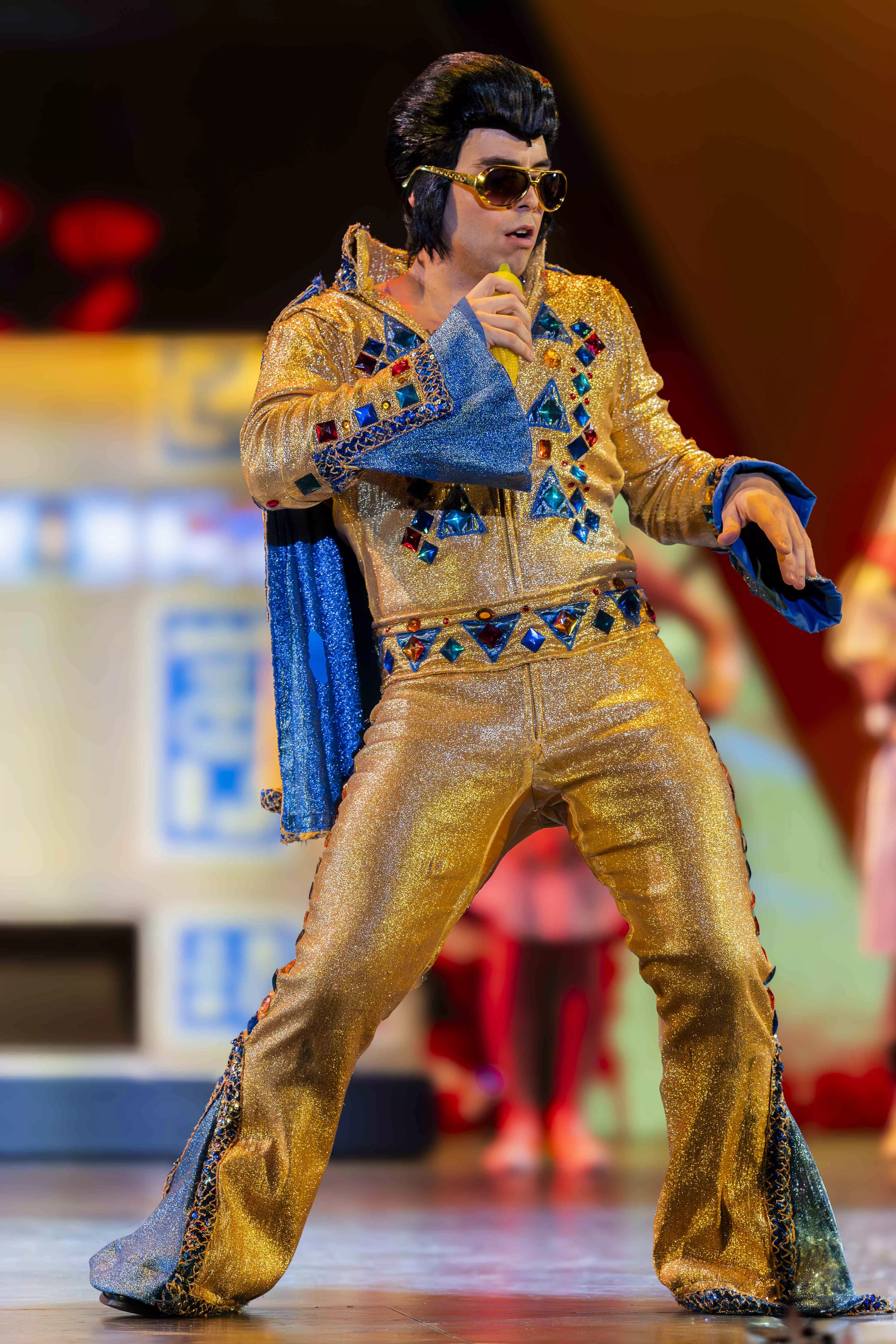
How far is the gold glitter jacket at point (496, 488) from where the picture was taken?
1979 mm

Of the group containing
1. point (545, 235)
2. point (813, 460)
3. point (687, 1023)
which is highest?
point (813, 460)

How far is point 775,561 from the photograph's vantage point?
2.03 meters

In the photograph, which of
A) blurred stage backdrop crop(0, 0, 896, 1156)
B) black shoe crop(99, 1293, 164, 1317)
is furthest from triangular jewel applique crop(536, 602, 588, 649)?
blurred stage backdrop crop(0, 0, 896, 1156)

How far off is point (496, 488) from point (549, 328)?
26cm

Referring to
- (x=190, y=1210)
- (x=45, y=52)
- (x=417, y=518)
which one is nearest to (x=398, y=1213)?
(x=190, y=1210)

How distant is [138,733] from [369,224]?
61.3 inches

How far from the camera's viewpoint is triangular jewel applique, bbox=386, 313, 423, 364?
2.11 m

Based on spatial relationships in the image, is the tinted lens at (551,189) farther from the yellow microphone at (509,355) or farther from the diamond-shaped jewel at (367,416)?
the diamond-shaped jewel at (367,416)

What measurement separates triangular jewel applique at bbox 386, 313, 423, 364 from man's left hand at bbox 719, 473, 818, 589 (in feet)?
1.49

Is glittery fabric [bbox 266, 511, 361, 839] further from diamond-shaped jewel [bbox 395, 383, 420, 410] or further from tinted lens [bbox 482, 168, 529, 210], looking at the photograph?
tinted lens [bbox 482, 168, 529, 210]

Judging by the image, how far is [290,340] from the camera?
81.9 inches

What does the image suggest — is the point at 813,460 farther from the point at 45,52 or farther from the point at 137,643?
the point at 45,52

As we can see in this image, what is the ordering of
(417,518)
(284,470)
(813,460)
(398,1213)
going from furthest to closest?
(813,460)
(398,1213)
(417,518)
(284,470)

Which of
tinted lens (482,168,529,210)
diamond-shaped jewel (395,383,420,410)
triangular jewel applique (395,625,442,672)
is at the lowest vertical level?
triangular jewel applique (395,625,442,672)
